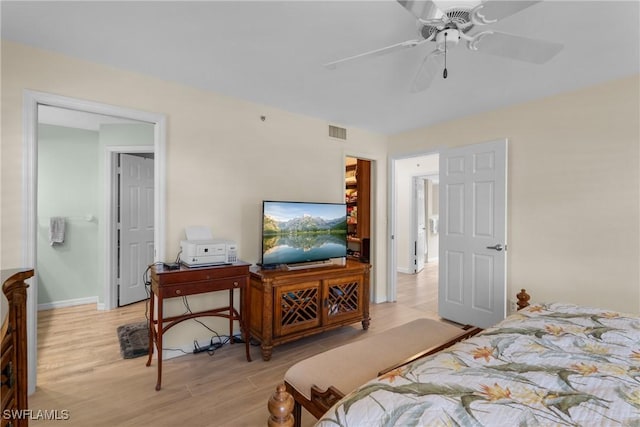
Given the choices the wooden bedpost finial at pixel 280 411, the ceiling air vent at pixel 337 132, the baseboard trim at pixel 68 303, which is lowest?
the baseboard trim at pixel 68 303

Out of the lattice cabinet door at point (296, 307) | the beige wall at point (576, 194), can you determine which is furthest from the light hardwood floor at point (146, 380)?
the beige wall at point (576, 194)

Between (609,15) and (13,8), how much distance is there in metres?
3.45

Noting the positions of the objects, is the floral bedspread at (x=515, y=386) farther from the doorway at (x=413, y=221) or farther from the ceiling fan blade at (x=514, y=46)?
the doorway at (x=413, y=221)

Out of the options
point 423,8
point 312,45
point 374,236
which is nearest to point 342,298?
point 374,236

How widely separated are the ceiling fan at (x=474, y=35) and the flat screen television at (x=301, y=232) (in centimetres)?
163

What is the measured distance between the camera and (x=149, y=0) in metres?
1.65

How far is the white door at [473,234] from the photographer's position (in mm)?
3201

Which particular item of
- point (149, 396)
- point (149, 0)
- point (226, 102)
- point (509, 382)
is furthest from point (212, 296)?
point (509, 382)

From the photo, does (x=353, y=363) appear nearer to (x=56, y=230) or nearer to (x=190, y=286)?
(x=190, y=286)

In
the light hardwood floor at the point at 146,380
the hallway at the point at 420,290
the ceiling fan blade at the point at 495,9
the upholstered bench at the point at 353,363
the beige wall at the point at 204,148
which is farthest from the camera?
the hallway at the point at 420,290

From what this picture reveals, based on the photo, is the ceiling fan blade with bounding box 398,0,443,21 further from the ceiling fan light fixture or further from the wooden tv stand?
the wooden tv stand

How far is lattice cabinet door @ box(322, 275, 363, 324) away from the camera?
3.07 meters

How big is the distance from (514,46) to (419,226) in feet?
18.2

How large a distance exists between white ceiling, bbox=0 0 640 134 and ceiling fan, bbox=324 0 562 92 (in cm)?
9
